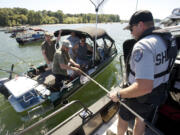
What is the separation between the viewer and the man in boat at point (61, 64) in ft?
12.8

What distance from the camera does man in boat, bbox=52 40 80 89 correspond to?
3908 mm

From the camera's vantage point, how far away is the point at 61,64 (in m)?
4.04

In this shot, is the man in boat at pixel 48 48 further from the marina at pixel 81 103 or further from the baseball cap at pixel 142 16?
the baseball cap at pixel 142 16

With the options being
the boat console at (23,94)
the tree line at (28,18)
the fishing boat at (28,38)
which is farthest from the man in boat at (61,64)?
the tree line at (28,18)

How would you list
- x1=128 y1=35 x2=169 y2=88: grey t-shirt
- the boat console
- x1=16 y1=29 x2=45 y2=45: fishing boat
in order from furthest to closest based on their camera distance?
x1=16 y1=29 x2=45 y2=45: fishing boat → the boat console → x1=128 y1=35 x2=169 y2=88: grey t-shirt

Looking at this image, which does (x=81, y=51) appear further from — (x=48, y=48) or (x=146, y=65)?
(x=146, y=65)

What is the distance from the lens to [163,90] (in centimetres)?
157

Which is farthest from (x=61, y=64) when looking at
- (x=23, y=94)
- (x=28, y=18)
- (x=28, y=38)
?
(x=28, y=18)

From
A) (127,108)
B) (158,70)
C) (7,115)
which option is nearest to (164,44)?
(158,70)

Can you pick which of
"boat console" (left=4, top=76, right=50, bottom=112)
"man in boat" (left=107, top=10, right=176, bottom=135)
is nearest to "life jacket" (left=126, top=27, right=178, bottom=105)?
"man in boat" (left=107, top=10, right=176, bottom=135)

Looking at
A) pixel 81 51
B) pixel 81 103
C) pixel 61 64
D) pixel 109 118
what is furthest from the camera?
pixel 81 51

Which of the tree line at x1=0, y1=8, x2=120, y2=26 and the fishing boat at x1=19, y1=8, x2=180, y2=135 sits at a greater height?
the tree line at x1=0, y1=8, x2=120, y2=26

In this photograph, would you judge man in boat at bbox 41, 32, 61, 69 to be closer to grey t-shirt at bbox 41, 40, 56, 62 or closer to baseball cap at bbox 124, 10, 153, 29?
grey t-shirt at bbox 41, 40, 56, 62

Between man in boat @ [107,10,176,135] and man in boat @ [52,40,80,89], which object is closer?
man in boat @ [107,10,176,135]
